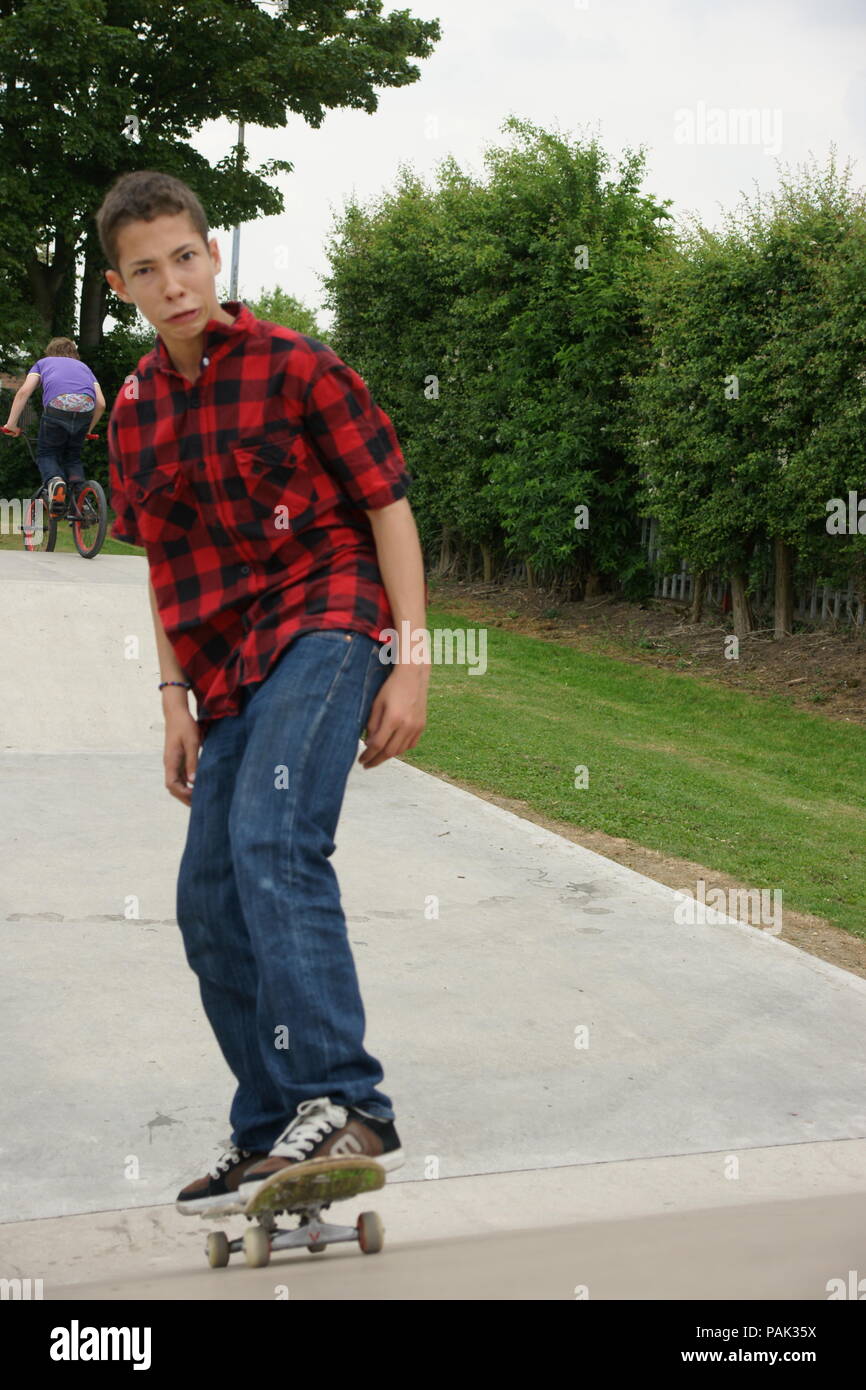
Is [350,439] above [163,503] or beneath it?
above

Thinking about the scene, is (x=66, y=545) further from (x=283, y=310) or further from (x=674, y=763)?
(x=283, y=310)

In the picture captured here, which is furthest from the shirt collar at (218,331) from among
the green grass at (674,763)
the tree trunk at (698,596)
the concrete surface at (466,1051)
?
the tree trunk at (698,596)

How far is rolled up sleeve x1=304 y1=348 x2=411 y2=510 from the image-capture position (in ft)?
8.22

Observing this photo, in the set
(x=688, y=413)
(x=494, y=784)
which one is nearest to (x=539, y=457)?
(x=688, y=413)

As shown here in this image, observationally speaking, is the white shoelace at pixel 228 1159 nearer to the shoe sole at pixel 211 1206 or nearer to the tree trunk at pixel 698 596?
the shoe sole at pixel 211 1206

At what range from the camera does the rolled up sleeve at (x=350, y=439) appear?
2.51 meters

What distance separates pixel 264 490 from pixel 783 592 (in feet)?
36.9

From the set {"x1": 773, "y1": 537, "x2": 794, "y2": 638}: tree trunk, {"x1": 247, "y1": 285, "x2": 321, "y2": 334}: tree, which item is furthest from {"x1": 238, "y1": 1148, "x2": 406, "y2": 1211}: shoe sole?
{"x1": 247, "y1": 285, "x2": 321, "y2": 334}: tree

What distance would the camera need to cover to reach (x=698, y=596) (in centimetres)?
1451

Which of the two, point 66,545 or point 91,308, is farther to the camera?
point 91,308

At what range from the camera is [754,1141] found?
338 cm

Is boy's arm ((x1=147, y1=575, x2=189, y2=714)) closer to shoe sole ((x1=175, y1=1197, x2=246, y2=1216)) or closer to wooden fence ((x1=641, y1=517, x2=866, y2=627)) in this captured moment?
shoe sole ((x1=175, y1=1197, x2=246, y2=1216))

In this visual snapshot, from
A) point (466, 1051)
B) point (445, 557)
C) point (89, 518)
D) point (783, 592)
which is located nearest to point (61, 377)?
point (89, 518)
